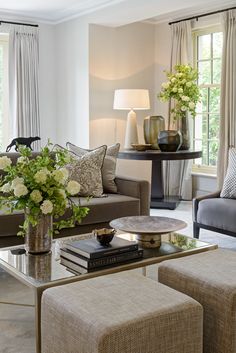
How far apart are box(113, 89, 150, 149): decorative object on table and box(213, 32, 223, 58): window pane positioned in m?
1.10

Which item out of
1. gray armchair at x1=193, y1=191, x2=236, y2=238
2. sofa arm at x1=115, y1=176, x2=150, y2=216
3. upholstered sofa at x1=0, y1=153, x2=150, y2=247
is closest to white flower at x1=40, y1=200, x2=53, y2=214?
upholstered sofa at x1=0, y1=153, x2=150, y2=247

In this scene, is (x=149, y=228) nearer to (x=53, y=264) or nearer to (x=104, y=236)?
(x=104, y=236)

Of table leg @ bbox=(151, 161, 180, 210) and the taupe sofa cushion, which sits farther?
table leg @ bbox=(151, 161, 180, 210)

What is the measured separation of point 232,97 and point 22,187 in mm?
3992

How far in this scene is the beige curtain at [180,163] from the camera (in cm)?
629

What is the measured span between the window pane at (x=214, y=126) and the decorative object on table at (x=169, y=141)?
0.94 m

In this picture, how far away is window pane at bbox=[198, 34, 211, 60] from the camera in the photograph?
625 cm

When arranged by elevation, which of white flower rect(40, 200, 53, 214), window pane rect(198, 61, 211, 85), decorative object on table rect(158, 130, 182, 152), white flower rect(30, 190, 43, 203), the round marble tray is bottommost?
the round marble tray

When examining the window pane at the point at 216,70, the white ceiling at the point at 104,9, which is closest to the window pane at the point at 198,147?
the window pane at the point at 216,70

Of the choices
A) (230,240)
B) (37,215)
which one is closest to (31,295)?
(37,215)

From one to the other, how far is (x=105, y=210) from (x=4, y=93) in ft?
11.3

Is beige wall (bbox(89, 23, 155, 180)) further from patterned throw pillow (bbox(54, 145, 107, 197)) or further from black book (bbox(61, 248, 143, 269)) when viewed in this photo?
black book (bbox(61, 248, 143, 269))

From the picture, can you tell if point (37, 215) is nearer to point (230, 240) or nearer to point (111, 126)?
point (230, 240)

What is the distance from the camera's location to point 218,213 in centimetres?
395
